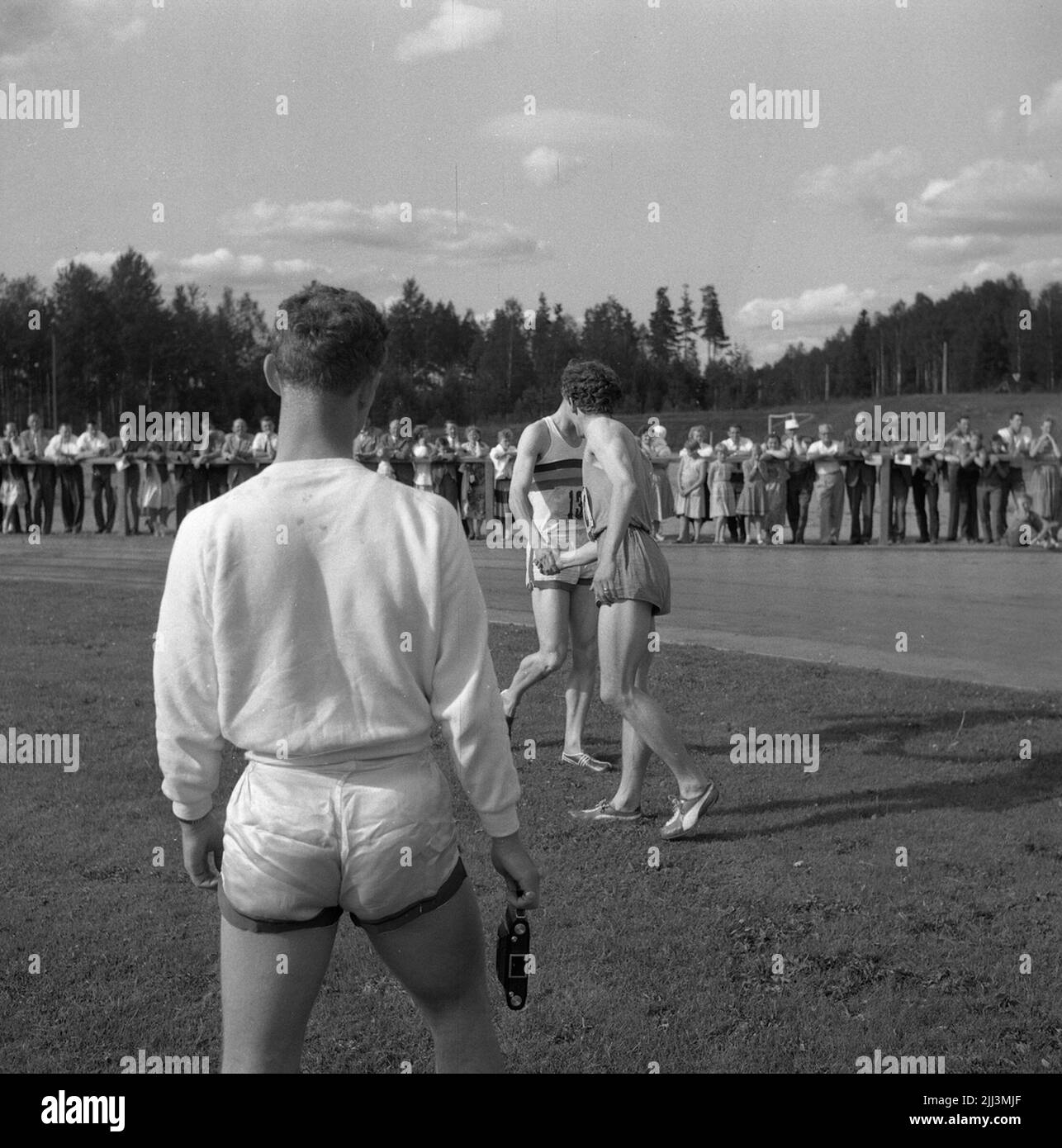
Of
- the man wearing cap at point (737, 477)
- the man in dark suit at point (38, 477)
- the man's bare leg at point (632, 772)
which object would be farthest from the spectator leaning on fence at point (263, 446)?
the man's bare leg at point (632, 772)

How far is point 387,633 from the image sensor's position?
8.38 ft

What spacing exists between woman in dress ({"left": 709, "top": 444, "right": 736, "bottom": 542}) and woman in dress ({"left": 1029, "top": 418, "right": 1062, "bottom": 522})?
4582 mm

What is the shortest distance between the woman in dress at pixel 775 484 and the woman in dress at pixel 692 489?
0.99m

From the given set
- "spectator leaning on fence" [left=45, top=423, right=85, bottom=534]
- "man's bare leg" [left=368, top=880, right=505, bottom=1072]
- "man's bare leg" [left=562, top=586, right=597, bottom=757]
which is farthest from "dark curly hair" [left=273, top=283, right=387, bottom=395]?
"spectator leaning on fence" [left=45, top=423, right=85, bottom=534]

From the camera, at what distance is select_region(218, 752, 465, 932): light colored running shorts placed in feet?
8.30

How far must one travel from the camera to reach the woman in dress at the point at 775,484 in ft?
70.9

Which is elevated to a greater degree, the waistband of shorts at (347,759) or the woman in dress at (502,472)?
the woman in dress at (502,472)

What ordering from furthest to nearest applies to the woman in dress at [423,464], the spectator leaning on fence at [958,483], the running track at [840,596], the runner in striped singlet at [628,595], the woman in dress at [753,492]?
the woman in dress at [423,464]
the woman in dress at [753,492]
the spectator leaning on fence at [958,483]
the running track at [840,596]
the runner in striped singlet at [628,595]

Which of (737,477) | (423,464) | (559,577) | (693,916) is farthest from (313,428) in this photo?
(423,464)

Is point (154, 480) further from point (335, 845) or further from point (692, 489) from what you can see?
point (335, 845)

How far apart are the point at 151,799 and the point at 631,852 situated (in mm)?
2495

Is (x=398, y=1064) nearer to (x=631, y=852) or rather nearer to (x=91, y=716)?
(x=631, y=852)

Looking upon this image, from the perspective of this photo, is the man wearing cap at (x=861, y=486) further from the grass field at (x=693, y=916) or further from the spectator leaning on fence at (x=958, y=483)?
the grass field at (x=693, y=916)

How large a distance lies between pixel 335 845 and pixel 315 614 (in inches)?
17.1
